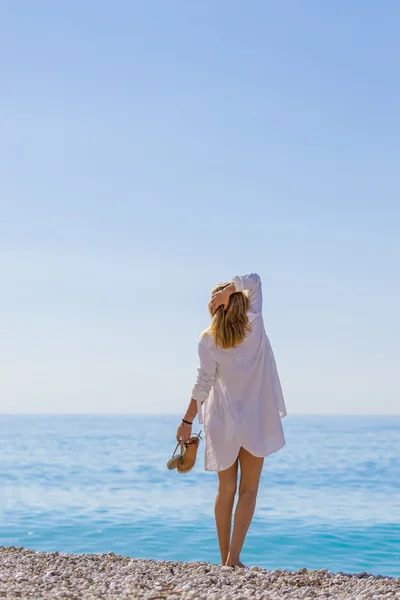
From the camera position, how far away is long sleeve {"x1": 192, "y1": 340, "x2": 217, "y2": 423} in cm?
528

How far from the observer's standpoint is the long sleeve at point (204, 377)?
528 centimetres

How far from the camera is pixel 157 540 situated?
37.7 feet

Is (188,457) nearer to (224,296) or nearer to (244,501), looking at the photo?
(244,501)

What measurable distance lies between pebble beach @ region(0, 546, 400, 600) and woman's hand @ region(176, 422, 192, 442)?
0.85 m

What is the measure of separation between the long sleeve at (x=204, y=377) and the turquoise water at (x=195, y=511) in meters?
5.34

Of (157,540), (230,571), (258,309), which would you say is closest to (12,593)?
(230,571)

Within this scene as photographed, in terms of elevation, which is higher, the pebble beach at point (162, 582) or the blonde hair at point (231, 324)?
the blonde hair at point (231, 324)

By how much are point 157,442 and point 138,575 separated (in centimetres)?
3210

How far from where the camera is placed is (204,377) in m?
5.30

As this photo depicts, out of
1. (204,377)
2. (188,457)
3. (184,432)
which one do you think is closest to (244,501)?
(188,457)

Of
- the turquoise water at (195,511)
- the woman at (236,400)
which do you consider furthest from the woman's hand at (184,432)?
the turquoise water at (195,511)

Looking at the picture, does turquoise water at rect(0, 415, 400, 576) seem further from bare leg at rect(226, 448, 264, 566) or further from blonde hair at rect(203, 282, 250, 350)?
blonde hair at rect(203, 282, 250, 350)

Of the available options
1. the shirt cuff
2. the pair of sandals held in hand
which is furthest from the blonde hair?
the pair of sandals held in hand

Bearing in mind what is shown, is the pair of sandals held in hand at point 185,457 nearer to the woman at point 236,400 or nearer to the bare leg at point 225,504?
the woman at point 236,400
